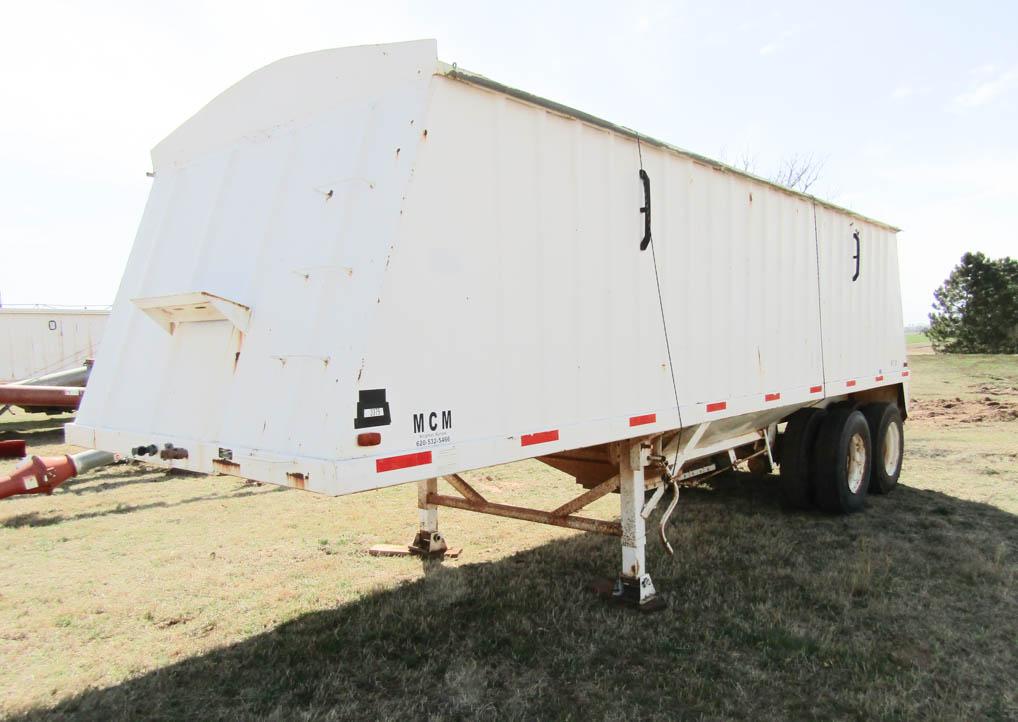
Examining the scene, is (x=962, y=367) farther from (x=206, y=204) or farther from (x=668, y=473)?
(x=206, y=204)


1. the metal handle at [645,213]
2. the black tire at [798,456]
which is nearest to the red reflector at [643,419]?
the metal handle at [645,213]

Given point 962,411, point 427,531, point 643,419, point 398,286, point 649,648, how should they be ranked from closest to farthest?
point 398,286
point 649,648
point 643,419
point 427,531
point 962,411

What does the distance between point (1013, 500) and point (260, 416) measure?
8136 mm

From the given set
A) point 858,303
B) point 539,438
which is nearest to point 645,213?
point 539,438

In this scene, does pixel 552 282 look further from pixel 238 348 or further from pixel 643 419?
pixel 238 348

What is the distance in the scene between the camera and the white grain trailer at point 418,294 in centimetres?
326

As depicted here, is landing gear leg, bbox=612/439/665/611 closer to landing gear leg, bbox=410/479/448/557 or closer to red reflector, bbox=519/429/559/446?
red reflector, bbox=519/429/559/446

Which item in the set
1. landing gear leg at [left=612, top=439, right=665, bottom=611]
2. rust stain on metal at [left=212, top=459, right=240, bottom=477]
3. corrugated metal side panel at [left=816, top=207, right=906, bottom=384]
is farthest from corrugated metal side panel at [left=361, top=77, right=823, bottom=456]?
corrugated metal side panel at [left=816, top=207, right=906, bottom=384]

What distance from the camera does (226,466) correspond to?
11.6ft

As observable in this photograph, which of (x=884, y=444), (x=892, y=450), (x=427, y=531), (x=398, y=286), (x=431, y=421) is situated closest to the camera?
(x=398, y=286)

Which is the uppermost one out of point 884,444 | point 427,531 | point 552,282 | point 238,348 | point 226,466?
point 552,282

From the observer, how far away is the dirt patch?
1466 centimetres

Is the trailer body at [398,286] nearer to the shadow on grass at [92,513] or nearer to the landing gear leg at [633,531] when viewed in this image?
the landing gear leg at [633,531]

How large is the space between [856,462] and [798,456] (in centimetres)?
97
